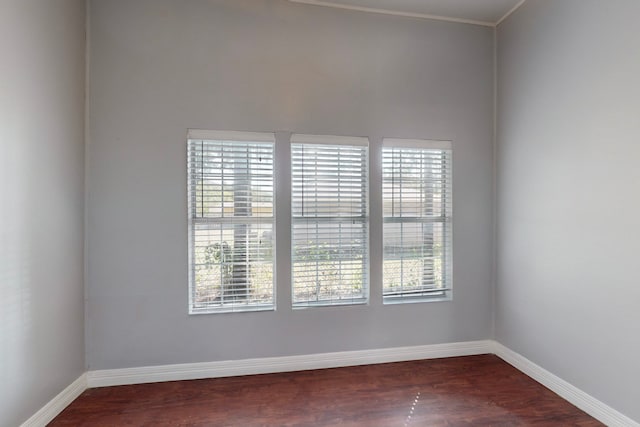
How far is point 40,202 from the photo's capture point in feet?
6.50

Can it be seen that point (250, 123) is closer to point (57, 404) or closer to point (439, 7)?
point (439, 7)

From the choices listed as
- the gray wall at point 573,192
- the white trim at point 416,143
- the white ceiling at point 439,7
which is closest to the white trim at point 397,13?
the white ceiling at point 439,7

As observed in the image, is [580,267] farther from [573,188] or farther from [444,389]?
[444,389]

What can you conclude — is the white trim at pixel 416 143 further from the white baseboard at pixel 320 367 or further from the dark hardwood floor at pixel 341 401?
the dark hardwood floor at pixel 341 401

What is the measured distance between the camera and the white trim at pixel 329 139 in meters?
2.66

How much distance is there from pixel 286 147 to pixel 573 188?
2148 millimetres

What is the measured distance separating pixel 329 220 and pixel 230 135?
108 centimetres

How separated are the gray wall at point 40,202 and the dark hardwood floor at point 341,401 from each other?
1.43ft

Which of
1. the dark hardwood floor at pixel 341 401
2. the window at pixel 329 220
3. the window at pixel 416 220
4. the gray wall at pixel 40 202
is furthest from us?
the window at pixel 416 220

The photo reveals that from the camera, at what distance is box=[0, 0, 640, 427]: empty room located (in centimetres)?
198

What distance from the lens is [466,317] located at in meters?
2.97

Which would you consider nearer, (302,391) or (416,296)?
(302,391)

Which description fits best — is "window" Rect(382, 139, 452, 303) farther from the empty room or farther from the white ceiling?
the white ceiling

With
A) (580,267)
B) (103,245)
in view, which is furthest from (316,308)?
(580,267)
